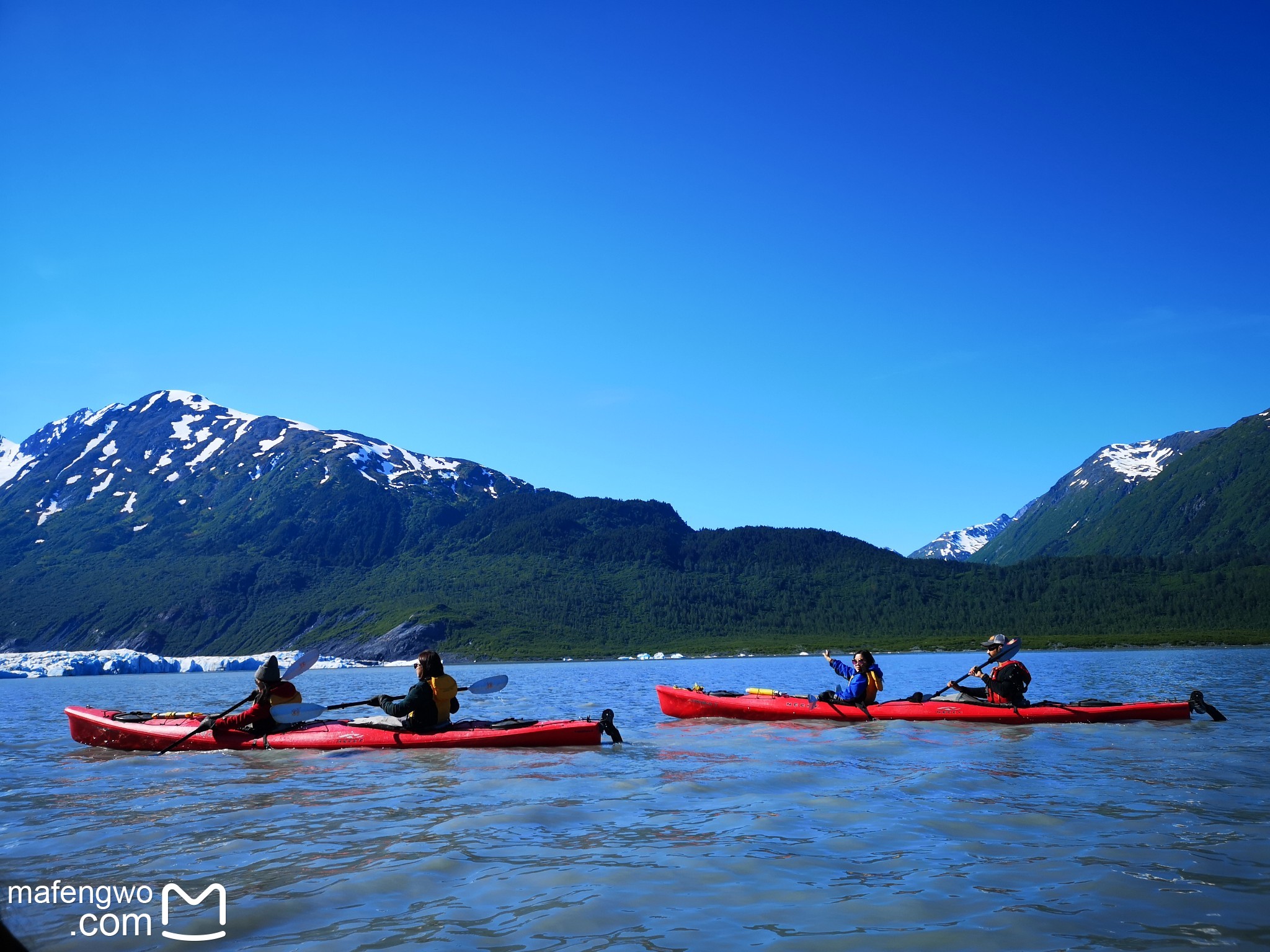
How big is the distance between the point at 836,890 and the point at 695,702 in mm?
17644

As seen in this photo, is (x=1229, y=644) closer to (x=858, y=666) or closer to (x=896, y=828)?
(x=858, y=666)

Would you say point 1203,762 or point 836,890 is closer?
point 836,890

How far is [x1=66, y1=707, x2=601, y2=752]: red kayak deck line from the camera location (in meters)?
18.2

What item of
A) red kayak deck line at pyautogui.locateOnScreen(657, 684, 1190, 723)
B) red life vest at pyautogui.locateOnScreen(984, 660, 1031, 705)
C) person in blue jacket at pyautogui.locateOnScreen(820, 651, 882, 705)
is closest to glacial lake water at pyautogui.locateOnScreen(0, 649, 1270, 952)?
red kayak deck line at pyautogui.locateOnScreen(657, 684, 1190, 723)

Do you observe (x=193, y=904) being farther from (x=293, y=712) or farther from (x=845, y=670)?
(x=845, y=670)

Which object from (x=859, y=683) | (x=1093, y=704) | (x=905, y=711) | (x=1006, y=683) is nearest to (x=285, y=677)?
(x=859, y=683)

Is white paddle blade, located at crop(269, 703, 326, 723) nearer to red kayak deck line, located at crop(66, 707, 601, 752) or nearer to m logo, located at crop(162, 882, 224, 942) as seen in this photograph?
red kayak deck line, located at crop(66, 707, 601, 752)

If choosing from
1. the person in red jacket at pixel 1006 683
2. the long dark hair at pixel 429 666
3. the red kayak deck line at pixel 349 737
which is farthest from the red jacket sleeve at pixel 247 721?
the person in red jacket at pixel 1006 683

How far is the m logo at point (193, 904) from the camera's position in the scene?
279 inches

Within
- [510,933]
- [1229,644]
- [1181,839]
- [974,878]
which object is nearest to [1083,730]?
[1181,839]

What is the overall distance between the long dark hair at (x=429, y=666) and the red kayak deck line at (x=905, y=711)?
9.02 metres

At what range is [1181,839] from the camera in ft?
31.2

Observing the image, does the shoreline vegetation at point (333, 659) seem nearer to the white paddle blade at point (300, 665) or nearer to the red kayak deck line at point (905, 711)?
the red kayak deck line at point (905, 711)

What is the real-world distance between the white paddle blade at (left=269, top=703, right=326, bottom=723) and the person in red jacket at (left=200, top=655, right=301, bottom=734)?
158 millimetres
